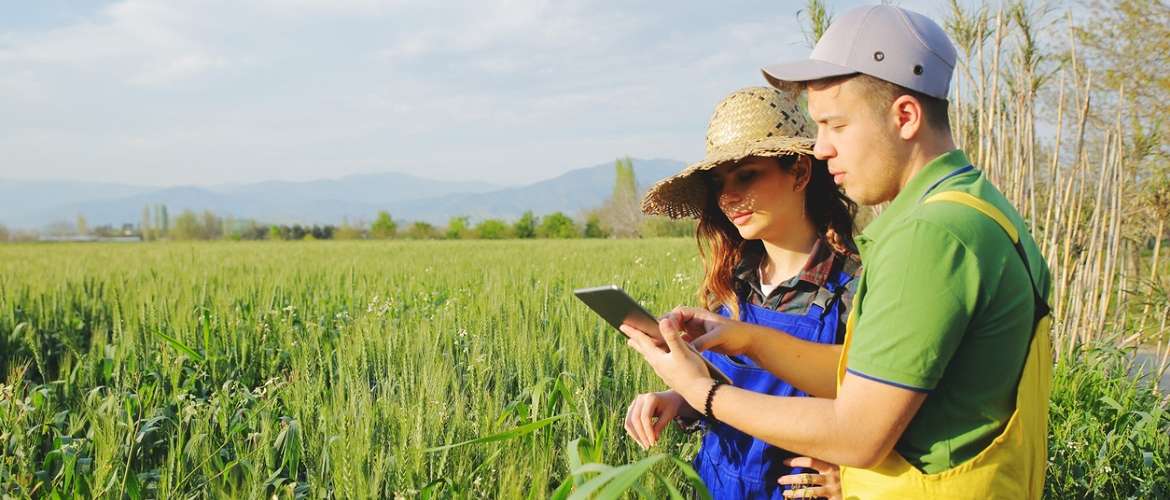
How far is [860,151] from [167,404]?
2352 millimetres

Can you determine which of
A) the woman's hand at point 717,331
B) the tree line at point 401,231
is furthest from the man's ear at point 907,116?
the tree line at point 401,231

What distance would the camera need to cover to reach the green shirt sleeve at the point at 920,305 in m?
0.96

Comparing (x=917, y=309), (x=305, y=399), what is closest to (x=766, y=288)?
(x=917, y=309)

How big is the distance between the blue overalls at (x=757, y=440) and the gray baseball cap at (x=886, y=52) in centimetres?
76

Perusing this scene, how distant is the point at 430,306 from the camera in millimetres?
4801

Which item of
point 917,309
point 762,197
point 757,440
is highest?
point 762,197

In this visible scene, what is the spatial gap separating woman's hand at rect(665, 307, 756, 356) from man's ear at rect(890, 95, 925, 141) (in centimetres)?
57

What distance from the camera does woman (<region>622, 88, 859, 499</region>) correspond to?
1.75m

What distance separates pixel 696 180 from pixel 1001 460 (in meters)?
1.32

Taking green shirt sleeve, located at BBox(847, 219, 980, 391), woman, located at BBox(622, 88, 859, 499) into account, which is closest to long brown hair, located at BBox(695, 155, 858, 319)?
woman, located at BBox(622, 88, 859, 499)

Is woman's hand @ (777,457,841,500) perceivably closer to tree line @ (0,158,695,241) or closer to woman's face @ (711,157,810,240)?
woman's face @ (711,157,810,240)

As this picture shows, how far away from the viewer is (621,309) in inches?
55.2

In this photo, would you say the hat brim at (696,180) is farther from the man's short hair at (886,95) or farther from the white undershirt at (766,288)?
the man's short hair at (886,95)

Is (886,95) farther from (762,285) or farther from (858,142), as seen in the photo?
(762,285)
